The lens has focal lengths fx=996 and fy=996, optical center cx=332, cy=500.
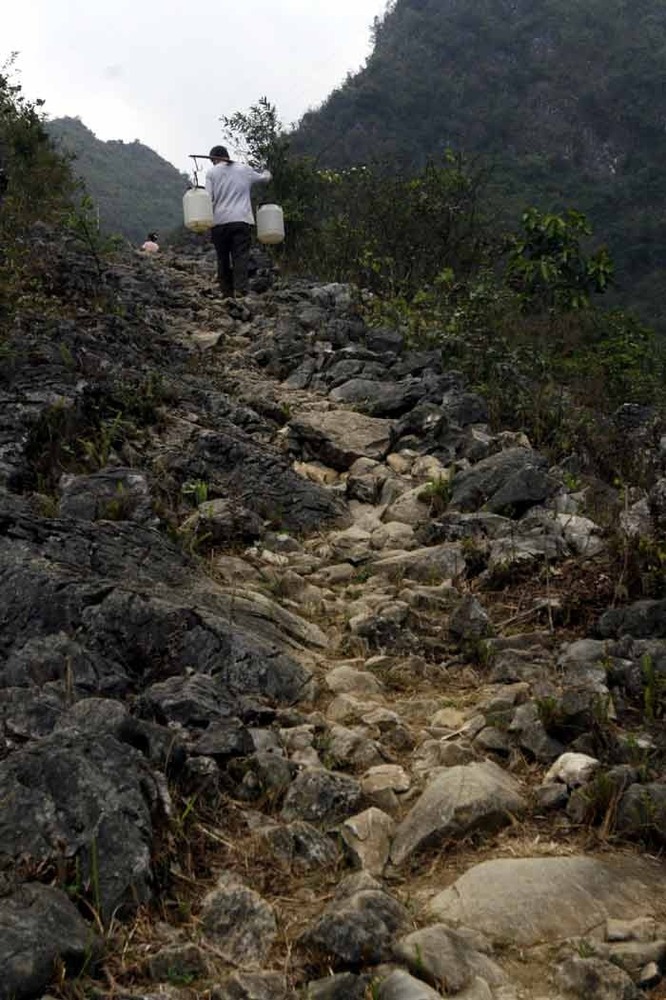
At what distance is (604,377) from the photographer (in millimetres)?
9188

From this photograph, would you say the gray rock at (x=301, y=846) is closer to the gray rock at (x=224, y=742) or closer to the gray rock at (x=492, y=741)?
the gray rock at (x=224, y=742)

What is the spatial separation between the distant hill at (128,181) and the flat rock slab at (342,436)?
34.5 m

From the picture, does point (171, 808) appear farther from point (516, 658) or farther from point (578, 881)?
point (516, 658)

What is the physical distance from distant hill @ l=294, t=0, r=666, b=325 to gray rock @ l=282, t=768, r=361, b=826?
3296cm

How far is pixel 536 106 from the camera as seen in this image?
1897 inches

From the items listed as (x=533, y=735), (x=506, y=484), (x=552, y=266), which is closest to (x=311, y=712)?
(x=533, y=735)

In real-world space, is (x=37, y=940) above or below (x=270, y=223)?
below

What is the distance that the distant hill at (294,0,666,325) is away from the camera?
129 feet

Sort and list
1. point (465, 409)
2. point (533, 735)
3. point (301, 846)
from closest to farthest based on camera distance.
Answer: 1. point (301, 846)
2. point (533, 735)
3. point (465, 409)

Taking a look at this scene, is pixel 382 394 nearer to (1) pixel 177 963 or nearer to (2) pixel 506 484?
(2) pixel 506 484

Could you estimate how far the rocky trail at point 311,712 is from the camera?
2.05 meters

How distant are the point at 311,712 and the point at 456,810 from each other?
0.81 m

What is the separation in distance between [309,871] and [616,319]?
11352mm

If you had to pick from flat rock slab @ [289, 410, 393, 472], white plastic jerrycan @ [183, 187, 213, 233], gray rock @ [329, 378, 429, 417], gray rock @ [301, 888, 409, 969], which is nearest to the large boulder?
gray rock @ [301, 888, 409, 969]
